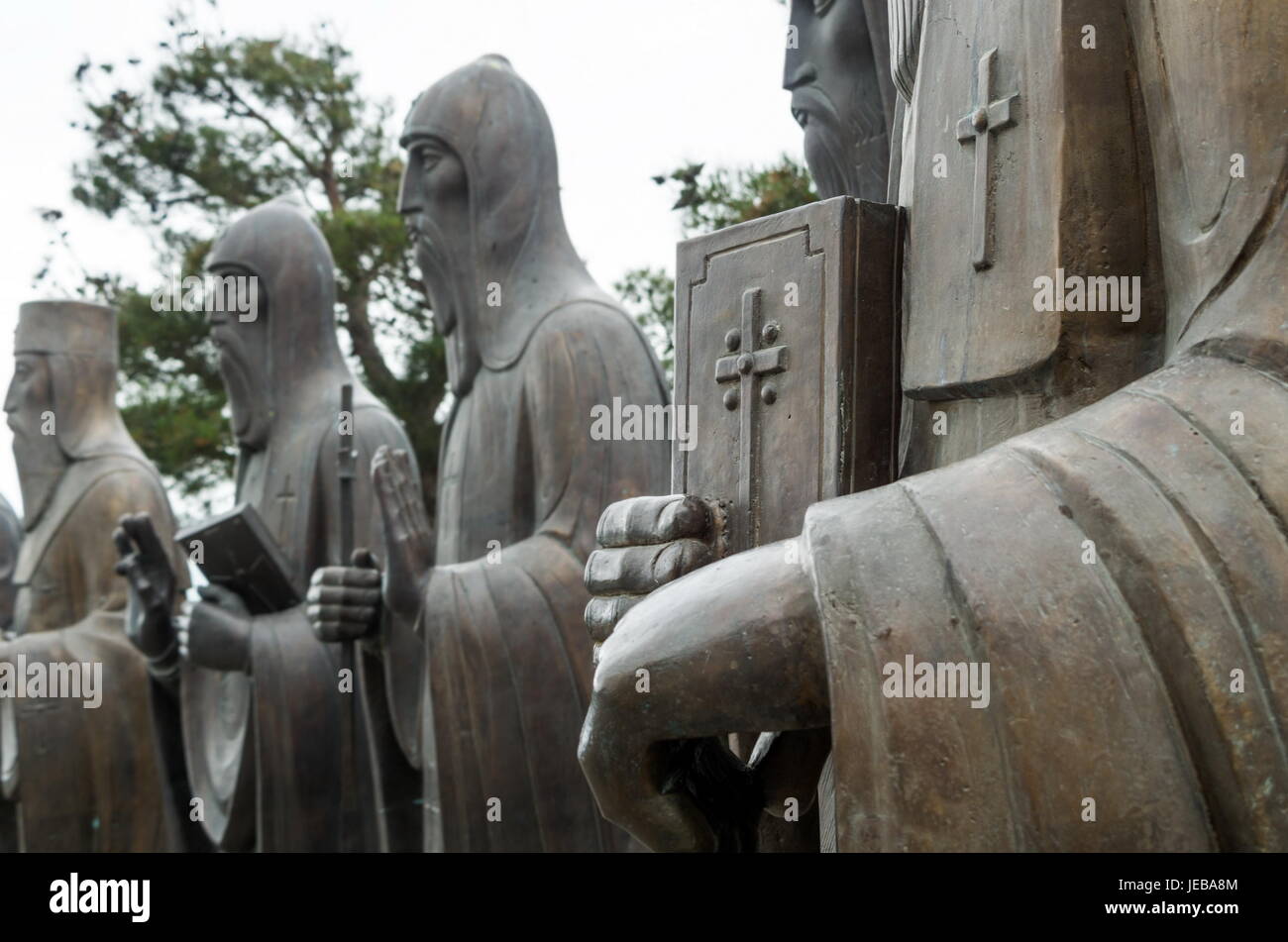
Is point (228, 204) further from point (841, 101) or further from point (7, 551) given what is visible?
point (841, 101)

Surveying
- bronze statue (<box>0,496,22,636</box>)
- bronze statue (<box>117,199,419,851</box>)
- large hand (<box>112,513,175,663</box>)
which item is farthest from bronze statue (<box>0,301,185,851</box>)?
bronze statue (<box>0,496,22,636</box>)

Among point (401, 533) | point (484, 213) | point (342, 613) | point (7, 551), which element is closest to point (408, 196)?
point (484, 213)

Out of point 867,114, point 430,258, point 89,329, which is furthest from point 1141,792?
point 89,329

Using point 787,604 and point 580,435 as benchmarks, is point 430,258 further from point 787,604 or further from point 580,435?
point 787,604

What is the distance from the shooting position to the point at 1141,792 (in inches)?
66.6

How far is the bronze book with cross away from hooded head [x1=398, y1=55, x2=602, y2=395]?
10.1ft

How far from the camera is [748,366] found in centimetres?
244

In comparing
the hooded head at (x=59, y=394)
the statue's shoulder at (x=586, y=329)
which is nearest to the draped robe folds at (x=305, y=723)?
the statue's shoulder at (x=586, y=329)

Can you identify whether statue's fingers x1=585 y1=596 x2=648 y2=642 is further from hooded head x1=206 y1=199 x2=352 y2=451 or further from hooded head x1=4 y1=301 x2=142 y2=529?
hooded head x1=4 y1=301 x2=142 y2=529

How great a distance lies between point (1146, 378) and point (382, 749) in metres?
4.37

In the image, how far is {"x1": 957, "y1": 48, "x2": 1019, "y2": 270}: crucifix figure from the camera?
7.28 feet

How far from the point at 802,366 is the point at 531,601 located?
2.88 meters

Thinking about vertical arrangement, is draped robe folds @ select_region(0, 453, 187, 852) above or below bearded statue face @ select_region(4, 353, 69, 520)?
below

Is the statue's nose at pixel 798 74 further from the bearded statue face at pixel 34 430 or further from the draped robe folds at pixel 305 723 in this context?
the bearded statue face at pixel 34 430
